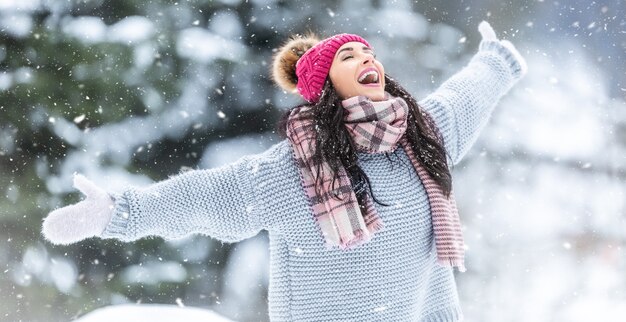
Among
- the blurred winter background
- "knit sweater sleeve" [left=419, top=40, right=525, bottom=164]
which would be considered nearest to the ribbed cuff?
"knit sweater sleeve" [left=419, top=40, right=525, bottom=164]

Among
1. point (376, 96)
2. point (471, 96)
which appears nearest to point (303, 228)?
point (376, 96)

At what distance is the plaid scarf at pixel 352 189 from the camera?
1.53 meters

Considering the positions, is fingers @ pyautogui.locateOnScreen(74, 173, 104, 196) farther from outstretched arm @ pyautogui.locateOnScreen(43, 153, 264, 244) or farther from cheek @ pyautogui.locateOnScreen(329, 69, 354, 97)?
cheek @ pyautogui.locateOnScreen(329, 69, 354, 97)

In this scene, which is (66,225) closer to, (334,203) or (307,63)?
(334,203)

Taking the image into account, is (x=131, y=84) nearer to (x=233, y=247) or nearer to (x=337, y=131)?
(x=233, y=247)

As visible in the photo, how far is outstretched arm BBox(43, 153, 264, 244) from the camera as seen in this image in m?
1.45

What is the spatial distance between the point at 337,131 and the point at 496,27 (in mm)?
1756

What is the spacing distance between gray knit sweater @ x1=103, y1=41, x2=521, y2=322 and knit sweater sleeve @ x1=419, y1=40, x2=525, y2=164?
0.19 meters

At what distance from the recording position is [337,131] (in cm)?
158

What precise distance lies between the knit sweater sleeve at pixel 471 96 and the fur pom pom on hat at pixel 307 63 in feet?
0.88

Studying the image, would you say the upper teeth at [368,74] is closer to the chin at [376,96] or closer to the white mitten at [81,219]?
the chin at [376,96]

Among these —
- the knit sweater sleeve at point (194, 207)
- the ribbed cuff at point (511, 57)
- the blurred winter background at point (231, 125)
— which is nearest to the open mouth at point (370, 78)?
the knit sweater sleeve at point (194, 207)

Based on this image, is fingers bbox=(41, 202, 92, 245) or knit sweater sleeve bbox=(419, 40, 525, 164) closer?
fingers bbox=(41, 202, 92, 245)

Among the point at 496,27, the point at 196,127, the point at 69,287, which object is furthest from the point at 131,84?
the point at 496,27
